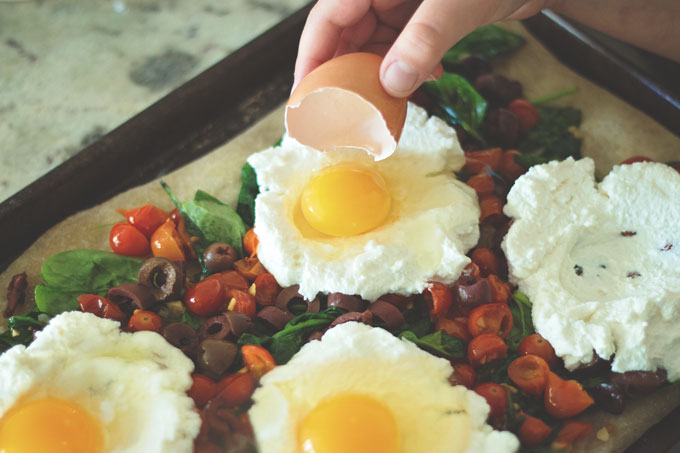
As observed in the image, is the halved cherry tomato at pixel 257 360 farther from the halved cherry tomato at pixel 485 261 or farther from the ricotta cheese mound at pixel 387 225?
the halved cherry tomato at pixel 485 261

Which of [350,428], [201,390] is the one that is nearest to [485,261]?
[350,428]

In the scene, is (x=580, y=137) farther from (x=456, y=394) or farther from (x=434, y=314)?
(x=456, y=394)

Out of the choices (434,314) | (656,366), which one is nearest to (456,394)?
(434,314)

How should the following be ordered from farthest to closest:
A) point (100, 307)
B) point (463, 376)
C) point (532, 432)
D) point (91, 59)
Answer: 1. point (91, 59)
2. point (100, 307)
3. point (463, 376)
4. point (532, 432)

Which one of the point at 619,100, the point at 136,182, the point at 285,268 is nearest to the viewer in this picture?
the point at 285,268

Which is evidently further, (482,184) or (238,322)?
(482,184)

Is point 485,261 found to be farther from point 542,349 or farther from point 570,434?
point 570,434
